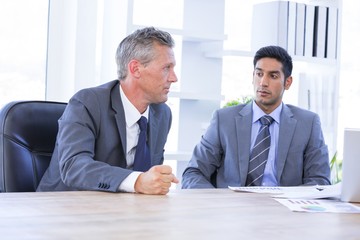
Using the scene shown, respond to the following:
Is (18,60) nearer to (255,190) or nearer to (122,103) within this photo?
(122,103)

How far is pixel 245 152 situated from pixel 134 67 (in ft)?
2.37

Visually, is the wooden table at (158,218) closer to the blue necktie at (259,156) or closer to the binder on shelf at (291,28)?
the blue necktie at (259,156)

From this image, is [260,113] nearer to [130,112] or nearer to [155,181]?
[130,112]

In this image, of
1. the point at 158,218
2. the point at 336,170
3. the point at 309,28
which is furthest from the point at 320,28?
the point at 158,218

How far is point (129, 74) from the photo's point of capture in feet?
9.68

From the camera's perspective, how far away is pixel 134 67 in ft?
9.65

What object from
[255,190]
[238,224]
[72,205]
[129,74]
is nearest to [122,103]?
[129,74]

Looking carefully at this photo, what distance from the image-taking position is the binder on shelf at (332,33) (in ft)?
14.5

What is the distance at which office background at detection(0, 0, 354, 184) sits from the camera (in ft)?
12.7

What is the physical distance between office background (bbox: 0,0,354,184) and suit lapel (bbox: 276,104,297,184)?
673 mm

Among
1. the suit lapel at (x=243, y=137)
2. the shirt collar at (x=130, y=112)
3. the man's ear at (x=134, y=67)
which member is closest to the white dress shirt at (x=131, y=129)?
the shirt collar at (x=130, y=112)

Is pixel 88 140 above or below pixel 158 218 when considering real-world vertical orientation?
above

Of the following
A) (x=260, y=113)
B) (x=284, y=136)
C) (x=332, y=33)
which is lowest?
(x=284, y=136)

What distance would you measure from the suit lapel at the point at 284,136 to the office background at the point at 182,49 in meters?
0.67
